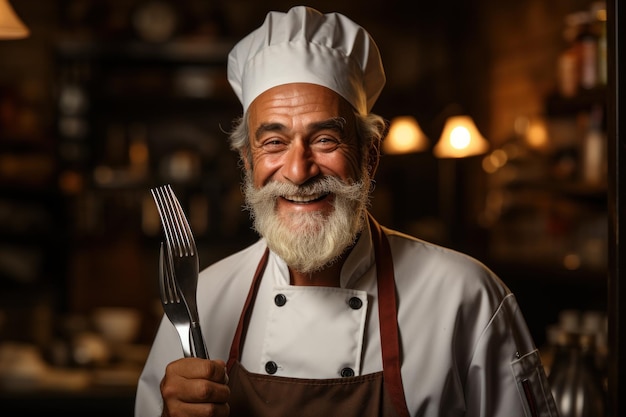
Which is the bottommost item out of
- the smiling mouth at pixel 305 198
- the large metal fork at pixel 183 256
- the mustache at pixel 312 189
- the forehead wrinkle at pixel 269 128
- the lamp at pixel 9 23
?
the large metal fork at pixel 183 256

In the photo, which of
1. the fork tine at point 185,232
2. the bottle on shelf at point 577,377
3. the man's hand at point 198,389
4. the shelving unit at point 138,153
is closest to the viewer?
the man's hand at point 198,389

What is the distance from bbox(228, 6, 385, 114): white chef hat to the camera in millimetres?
1635

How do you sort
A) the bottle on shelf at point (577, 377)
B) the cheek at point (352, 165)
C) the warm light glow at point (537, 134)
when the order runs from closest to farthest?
the cheek at point (352, 165) < the bottle on shelf at point (577, 377) < the warm light glow at point (537, 134)

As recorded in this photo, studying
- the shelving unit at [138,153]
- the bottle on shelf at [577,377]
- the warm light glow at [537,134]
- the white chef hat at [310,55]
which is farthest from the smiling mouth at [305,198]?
the shelving unit at [138,153]

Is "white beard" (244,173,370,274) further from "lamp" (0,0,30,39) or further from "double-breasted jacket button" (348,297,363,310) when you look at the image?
"lamp" (0,0,30,39)

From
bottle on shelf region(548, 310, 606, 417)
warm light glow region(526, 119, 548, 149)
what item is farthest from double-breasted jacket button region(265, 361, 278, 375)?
warm light glow region(526, 119, 548, 149)

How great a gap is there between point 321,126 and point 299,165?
3.9 inches

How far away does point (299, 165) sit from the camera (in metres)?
1.55

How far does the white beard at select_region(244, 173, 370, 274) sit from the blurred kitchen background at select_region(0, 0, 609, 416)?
2.29 metres

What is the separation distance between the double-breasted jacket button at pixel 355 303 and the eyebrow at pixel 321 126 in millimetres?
357

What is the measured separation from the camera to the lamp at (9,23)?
1954 millimetres

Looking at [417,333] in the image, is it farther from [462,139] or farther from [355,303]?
[462,139]

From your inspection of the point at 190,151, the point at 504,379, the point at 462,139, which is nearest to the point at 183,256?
the point at 504,379

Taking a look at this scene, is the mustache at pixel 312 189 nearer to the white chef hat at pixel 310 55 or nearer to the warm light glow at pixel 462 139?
the white chef hat at pixel 310 55
